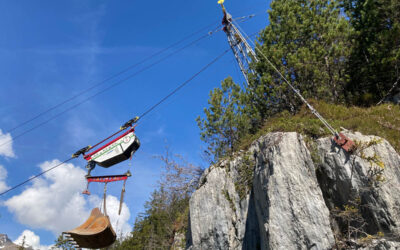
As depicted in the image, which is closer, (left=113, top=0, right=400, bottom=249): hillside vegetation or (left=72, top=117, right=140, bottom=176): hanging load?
(left=72, top=117, right=140, bottom=176): hanging load

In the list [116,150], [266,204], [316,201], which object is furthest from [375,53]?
[116,150]

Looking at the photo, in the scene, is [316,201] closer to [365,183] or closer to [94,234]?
[365,183]

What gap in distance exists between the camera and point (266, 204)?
8227mm

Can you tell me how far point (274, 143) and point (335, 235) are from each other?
3.25 meters

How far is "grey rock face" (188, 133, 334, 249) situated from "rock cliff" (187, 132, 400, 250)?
0.03 metres

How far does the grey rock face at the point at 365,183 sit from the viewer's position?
6.87 meters

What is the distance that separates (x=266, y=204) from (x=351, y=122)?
4.74m

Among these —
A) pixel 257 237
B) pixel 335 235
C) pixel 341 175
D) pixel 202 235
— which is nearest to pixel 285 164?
pixel 341 175

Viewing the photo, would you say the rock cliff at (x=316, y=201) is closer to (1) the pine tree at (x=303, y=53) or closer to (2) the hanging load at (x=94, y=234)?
(2) the hanging load at (x=94, y=234)

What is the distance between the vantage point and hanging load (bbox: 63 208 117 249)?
7965 mm

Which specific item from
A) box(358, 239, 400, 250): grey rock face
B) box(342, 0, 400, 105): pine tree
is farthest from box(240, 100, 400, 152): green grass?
box(358, 239, 400, 250): grey rock face

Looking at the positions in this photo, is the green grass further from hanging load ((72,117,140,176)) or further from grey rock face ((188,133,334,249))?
hanging load ((72,117,140,176))

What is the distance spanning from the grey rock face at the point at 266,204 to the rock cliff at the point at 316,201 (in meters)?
0.03

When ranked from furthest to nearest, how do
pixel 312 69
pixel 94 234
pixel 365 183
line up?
pixel 312 69 → pixel 94 234 → pixel 365 183
